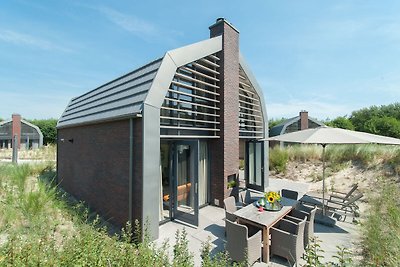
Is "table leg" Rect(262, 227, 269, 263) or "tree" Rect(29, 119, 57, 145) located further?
"tree" Rect(29, 119, 57, 145)

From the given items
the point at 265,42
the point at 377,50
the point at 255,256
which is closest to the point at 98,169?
the point at 255,256

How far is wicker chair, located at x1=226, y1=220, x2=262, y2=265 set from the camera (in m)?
4.38

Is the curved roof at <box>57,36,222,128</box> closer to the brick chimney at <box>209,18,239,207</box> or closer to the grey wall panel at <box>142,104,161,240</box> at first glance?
the grey wall panel at <box>142,104,161,240</box>

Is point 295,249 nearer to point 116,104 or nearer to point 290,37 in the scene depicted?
point 116,104

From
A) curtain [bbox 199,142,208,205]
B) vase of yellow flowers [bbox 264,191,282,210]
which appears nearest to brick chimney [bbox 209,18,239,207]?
curtain [bbox 199,142,208,205]

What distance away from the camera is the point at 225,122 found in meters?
8.28

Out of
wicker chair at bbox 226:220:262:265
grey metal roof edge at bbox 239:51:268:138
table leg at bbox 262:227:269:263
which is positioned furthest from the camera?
grey metal roof edge at bbox 239:51:268:138

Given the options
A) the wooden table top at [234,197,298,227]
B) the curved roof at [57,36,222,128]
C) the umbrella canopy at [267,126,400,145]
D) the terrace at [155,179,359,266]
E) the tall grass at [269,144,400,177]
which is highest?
the curved roof at [57,36,222,128]

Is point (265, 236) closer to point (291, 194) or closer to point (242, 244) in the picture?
point (242, 244)

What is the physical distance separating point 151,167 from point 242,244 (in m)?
2.85

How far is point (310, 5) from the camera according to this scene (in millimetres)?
6457

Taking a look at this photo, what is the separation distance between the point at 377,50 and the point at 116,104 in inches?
358

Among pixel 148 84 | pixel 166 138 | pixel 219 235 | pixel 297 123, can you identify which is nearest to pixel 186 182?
pixel 166 138

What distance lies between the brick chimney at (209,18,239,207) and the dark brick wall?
139 inches
